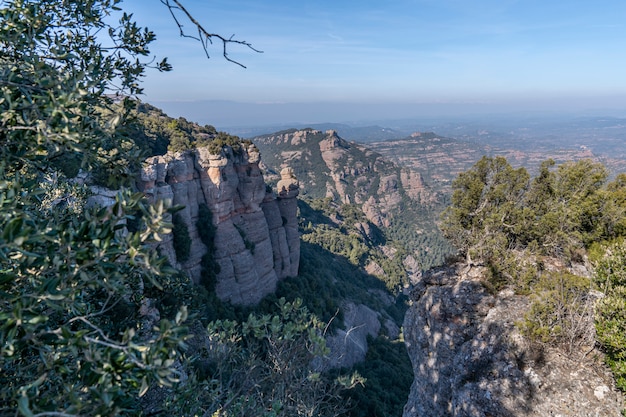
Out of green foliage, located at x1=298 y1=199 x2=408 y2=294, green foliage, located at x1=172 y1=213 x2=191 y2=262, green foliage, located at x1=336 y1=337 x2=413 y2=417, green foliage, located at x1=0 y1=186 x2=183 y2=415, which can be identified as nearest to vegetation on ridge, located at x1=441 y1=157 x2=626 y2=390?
green foliage, located at x1=336 y1=337 x2=413 y2=417

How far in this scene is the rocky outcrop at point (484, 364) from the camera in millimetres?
7652

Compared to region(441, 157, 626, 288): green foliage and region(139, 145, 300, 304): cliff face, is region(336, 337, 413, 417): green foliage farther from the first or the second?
region(139, 145, 300, 304): cliff face

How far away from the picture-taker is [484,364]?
927 centimetres

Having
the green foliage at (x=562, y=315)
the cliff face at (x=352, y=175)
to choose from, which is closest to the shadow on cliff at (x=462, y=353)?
the green foliage at (x=562, y=315)

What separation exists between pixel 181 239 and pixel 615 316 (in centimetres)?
2045

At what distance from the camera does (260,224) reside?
27.3 meters

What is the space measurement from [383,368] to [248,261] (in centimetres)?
1385

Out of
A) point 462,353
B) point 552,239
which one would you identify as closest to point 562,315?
point 462,353

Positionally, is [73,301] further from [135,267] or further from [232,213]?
[232,213]

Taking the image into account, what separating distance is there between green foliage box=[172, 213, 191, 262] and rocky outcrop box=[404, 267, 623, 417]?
572 inches

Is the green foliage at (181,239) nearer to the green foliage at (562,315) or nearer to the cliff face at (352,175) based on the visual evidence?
the green foliage at (562,315)

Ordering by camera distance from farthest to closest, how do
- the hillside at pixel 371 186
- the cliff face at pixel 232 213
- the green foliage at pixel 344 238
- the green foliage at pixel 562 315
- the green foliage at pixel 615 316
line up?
the hillside at pixel 371 186 < the green foliage at pixel 344 238 < the cliff face at pixel 232 213 < the green foliage at pixel 562 315 < the green foliage at pixel 615 316

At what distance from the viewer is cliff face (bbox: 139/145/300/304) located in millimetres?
20312

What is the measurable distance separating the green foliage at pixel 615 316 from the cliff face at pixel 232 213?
18729 millimetres
